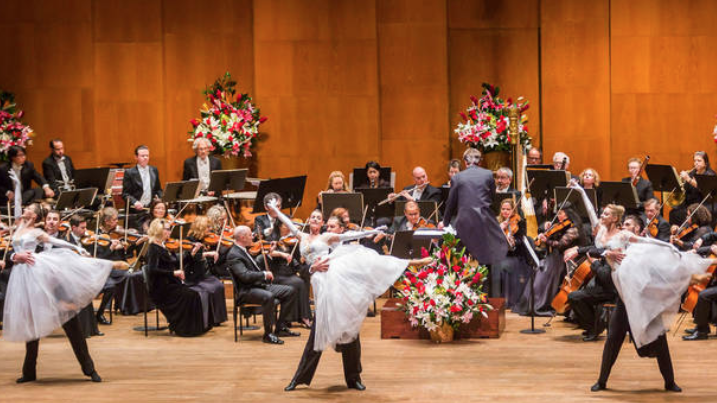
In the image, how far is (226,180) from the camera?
10.4 meters

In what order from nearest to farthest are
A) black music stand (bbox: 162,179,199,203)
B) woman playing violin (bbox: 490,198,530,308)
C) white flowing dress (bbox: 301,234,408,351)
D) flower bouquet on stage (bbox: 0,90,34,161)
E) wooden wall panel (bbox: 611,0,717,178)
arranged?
1. white flowing dress (bbox: 301,234,408,351)
2. woman playing violin (bbox: 490,198,530,308)
3. black music stand (bbox: 162,179,199,203)
4. flower bouquet on stage (bbox: 0,90,34,161)
5. wooden wall panel (bbox: 611,0,717,178)

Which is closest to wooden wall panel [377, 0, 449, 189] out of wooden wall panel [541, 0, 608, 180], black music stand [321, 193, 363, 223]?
wooden wall panel [541, 0, 608, 180]

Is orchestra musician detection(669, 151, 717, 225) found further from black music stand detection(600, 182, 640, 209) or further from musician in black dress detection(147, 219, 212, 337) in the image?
musician in black dress detection(147, 219, 212, 337)

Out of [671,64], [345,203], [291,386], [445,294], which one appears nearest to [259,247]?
[345,203]

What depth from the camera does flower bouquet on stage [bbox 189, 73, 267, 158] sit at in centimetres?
1201

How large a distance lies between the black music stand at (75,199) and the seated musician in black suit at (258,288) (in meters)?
2.27

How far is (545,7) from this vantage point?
12875mm

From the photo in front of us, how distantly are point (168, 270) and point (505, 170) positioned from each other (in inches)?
152

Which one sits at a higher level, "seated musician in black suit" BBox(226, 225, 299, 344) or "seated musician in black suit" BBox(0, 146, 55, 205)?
"seated musician in black suit" BBox(0, 146, 55, 205)

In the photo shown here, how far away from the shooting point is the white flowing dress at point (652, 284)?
5898 mm

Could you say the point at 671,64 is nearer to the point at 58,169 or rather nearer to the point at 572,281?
the point at 572,281

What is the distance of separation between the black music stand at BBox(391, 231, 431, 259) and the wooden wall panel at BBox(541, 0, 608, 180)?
4.78 meters

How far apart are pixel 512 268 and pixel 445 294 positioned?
1.80 meters

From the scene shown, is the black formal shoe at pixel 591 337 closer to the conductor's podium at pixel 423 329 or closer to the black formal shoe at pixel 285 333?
the conductor's podium at pixel 423 329
